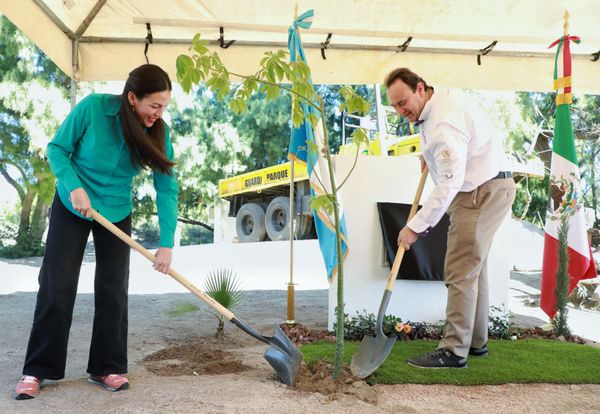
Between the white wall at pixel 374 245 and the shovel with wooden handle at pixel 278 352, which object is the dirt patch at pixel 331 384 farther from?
the white wall at pixel 374 245

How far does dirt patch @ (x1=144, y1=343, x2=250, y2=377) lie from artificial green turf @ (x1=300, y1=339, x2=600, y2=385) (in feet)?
1.39

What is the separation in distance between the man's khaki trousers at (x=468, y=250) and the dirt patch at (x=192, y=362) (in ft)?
3.61

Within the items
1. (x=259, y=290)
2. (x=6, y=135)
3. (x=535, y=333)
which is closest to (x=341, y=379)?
(x=535, y=333)

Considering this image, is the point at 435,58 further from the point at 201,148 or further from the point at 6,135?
the point at 201,148

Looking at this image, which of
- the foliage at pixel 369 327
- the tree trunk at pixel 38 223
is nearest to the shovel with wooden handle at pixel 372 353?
the foliage at pixel 369 327

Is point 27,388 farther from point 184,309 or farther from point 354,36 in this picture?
point 354,36

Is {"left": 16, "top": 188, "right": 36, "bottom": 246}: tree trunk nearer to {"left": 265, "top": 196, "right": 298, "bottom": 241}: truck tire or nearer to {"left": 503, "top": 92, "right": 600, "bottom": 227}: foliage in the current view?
{"left": 265, "top": 196, "right": 298, "bottom": 241}: truck tire

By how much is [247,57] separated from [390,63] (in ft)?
3.77

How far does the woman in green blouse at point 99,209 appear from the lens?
2332mm

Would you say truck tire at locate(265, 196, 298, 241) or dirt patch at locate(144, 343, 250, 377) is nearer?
dirt patch at locate(144, 343, 250, 377)

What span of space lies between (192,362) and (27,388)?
35.8 inches

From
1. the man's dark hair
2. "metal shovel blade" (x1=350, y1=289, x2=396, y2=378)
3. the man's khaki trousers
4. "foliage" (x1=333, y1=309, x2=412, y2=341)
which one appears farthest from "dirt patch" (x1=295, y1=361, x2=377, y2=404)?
the man's dark hair

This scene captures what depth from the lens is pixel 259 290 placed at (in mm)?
6773

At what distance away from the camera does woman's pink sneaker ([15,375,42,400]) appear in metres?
2.29
